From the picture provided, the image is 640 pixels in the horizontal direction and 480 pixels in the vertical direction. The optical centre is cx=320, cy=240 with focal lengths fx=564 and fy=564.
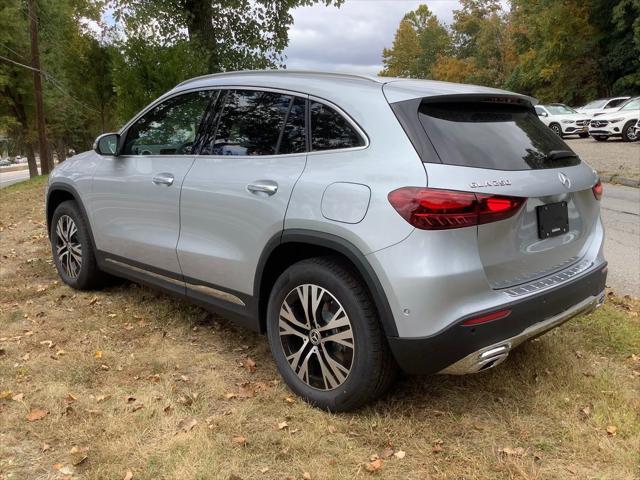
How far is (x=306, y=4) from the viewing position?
12.4 meters

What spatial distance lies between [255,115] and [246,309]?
3.85ft

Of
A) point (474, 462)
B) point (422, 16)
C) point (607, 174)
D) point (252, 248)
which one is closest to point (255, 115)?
point (252, 248)

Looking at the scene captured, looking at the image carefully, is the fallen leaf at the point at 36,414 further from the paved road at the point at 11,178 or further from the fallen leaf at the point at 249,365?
the paved road at the point at 11,178

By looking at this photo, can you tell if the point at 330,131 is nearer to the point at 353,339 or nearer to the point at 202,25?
the point at 353,339

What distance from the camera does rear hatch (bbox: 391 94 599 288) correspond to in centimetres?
259

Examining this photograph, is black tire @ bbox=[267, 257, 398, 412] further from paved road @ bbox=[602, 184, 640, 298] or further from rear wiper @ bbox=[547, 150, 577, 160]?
paved road @ bbox=[602, 184, 640, 298]

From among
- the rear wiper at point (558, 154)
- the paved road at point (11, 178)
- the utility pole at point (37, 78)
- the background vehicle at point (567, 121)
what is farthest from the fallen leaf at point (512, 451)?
the paved road at point (11, 178)

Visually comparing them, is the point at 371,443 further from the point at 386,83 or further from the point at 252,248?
the point at 386,83

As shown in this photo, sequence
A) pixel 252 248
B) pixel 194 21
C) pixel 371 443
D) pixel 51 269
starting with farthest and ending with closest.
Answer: pixel 194 21 < pixel 51 269 < pixel 252 248 < pixel 371 443

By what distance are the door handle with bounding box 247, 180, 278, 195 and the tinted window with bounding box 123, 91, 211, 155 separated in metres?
0.82

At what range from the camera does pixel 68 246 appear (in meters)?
5.02

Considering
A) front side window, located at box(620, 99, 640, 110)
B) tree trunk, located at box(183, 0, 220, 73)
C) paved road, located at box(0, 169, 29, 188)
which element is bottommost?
paved road, located at box(0, 169, 29, 188)

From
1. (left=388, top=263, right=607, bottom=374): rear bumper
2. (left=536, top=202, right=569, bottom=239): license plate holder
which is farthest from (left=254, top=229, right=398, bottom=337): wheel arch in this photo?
(left=536, top=202, right=569, bottom=239): license plate holder

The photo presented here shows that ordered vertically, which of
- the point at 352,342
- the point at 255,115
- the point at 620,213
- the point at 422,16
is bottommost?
the point at 620,213
